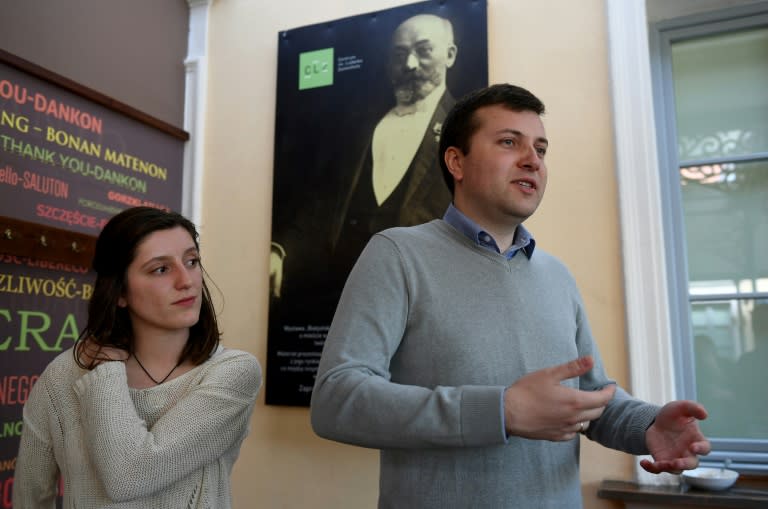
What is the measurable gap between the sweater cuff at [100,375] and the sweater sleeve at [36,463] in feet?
0.38

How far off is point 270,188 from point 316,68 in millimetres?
587

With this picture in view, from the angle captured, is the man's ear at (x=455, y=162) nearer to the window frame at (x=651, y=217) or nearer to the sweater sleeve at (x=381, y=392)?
the sweater sleeve at (x=381, y=392)

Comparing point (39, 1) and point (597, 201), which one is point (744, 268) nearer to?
point (597, 201)

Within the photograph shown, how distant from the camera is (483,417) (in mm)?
953

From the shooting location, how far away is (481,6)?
2535mm

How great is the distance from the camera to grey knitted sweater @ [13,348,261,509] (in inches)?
47.4

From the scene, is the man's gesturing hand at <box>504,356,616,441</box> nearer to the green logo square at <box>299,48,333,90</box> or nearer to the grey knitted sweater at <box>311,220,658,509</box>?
the grey knitted sweater at <box>311,220,658,509</box>


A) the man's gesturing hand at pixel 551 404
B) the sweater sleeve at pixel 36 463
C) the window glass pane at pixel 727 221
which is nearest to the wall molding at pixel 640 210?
the window glass pane at pixel 727 221

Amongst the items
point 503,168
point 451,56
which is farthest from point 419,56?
point 503,168

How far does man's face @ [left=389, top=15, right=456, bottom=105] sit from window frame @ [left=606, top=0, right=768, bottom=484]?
646mm

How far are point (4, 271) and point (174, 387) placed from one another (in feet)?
3.73

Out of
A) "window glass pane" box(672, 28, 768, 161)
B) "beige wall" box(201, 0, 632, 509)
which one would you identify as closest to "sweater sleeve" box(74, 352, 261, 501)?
"beige wall" box(201, 0, 632, 509)

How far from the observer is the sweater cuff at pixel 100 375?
1287mm

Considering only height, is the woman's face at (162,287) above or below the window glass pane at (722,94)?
below
